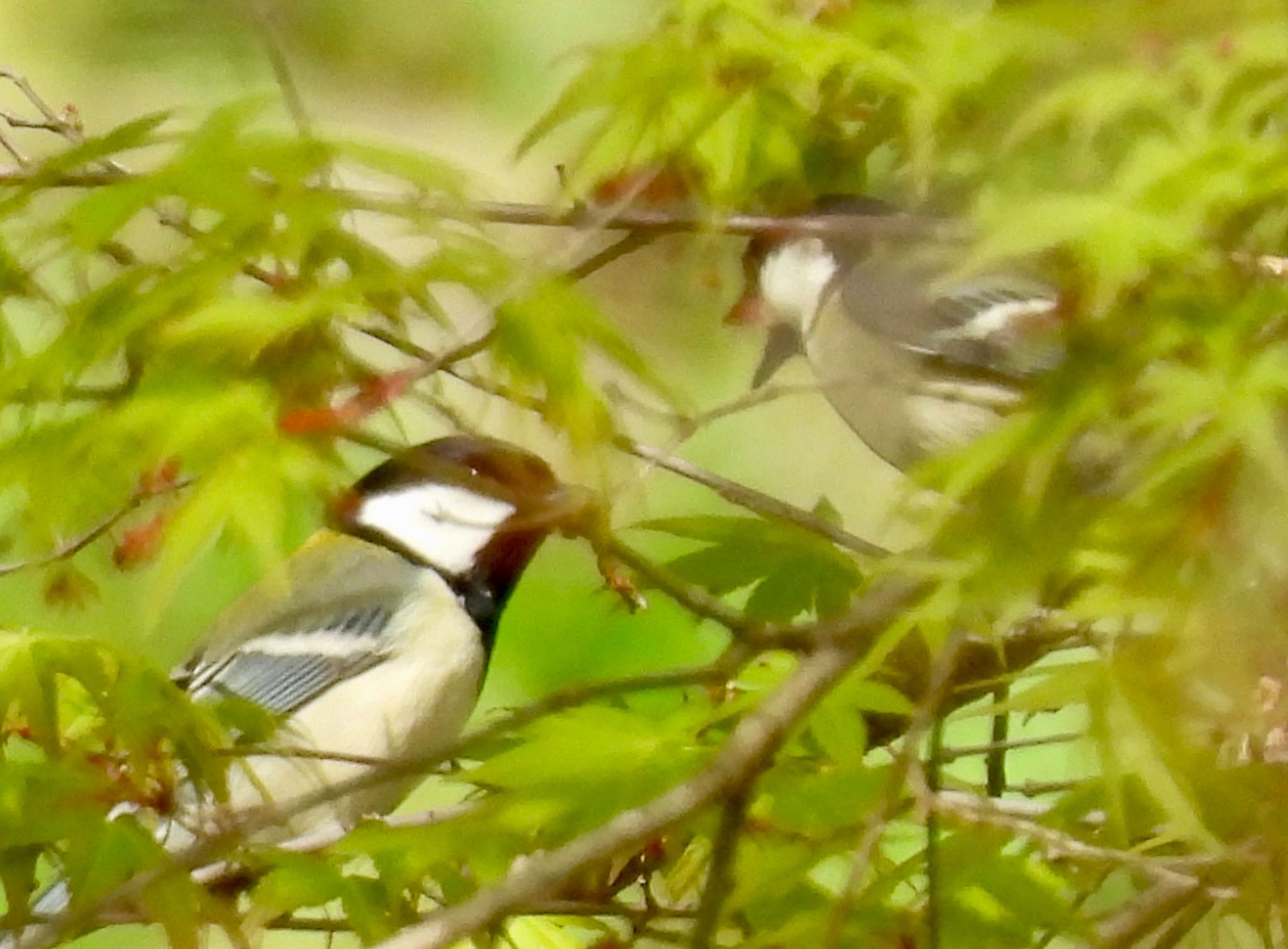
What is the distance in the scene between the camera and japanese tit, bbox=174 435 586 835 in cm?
82

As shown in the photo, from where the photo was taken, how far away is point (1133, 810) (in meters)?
0.55

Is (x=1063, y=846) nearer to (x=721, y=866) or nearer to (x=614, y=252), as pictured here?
(x=721, y=866)

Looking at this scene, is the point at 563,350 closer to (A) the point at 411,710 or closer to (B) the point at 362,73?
(A) the point at 411,710

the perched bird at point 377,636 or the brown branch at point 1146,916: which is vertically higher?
the brown branch at point 1146,916

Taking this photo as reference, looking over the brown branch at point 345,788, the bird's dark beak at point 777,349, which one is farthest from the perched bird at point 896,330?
the brown branch at point 345,788

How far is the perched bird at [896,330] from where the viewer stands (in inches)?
21.1

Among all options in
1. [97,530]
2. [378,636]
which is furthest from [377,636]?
[97,530]

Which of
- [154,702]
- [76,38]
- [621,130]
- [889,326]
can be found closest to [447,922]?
[154,702]

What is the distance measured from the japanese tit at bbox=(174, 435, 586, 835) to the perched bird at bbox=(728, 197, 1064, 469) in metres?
0.23

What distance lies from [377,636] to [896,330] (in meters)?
0.37

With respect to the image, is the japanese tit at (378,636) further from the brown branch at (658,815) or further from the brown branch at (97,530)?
the brown branch at (658,815)

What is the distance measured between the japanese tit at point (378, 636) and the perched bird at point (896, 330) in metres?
0.23

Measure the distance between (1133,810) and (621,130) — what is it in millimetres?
330

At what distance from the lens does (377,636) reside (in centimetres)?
85
